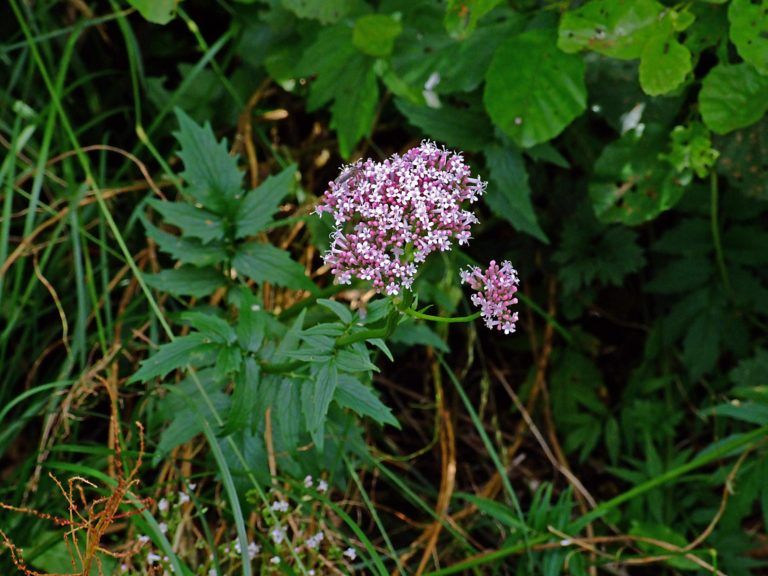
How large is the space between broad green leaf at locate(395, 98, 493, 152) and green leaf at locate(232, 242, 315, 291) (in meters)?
0.55

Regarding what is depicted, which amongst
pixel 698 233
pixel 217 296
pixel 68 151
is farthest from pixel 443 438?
pixel 68 151

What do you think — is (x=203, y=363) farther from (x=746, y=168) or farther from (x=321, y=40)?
(x=746, y=168)

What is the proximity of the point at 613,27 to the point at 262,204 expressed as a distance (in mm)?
951

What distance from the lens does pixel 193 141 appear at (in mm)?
2189

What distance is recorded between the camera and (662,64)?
196cm

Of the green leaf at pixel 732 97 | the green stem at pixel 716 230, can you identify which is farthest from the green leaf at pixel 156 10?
the green stem at pixel 716 230

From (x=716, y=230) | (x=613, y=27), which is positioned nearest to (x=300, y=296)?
(x=613, y=27)

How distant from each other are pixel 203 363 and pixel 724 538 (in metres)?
1.52

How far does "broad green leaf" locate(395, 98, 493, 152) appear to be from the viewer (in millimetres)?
2354

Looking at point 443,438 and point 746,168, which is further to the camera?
point 443,438

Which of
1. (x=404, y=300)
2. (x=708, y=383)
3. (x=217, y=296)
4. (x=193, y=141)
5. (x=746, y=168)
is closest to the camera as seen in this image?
(x=404, y=300)

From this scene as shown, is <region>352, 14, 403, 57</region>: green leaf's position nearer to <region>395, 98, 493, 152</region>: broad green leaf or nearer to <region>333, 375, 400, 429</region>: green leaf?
<region>395, 98, 493, 152</region>: broad green leaf

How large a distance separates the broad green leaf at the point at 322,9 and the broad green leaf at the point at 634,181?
840 millimetres

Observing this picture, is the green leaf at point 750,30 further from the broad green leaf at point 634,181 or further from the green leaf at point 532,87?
the broad green leaf at point 634,181
